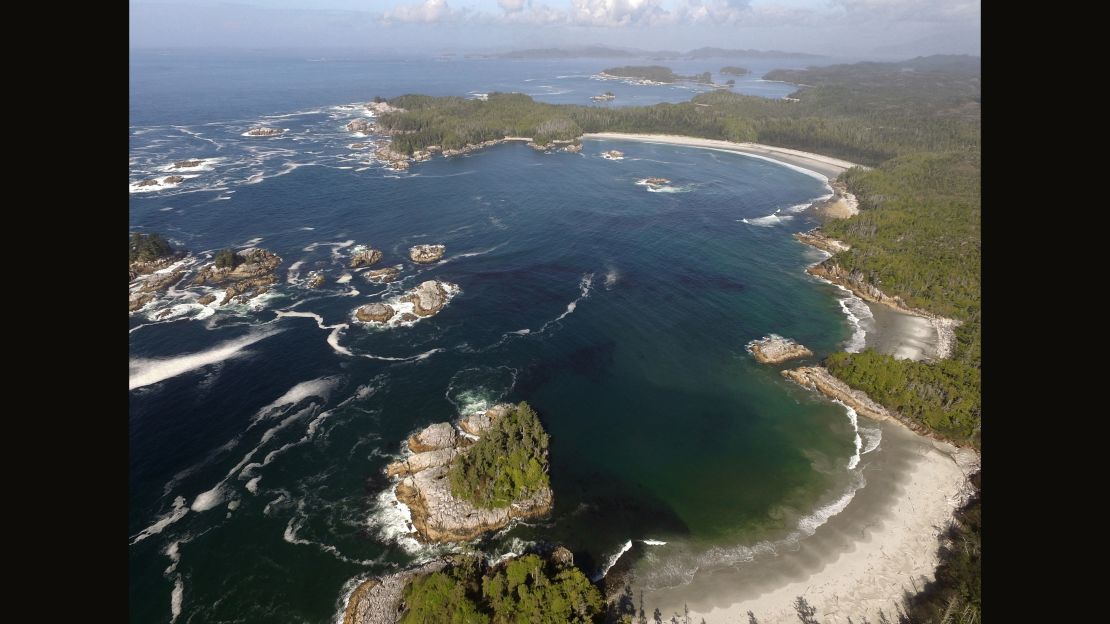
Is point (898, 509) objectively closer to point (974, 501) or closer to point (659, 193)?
point (974, 501)

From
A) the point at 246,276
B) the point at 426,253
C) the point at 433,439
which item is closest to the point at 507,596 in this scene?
the point at 433,439

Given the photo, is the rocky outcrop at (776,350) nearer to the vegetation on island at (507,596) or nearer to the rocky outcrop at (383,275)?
the vegetation on island at (507,596)

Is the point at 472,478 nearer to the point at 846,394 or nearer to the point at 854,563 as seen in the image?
the point at 854,563

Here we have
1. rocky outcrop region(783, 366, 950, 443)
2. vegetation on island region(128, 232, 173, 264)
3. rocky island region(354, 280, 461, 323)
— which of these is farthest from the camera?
vegetation on island region(128, 232, 173, 264)

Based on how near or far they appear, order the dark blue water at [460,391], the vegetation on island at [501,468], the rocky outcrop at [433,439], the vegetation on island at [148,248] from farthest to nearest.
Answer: the vegetation on island at [148,248], the rocky outcrop at [433,439], the vegetation on island at [501,468], the dark blue water at [460,391]

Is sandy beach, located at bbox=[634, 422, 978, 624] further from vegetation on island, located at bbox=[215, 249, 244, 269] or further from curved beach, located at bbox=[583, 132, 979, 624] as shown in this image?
vegetation on island, located at bbox=[215, 249, 244, 269]

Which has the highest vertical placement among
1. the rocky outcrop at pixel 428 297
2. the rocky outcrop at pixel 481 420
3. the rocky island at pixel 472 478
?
the rocky outcrop at pixel 428 297

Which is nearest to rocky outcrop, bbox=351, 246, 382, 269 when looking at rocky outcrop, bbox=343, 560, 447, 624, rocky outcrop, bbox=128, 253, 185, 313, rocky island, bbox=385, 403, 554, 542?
rocky outcrop, bbox=128, 253, 185, 313

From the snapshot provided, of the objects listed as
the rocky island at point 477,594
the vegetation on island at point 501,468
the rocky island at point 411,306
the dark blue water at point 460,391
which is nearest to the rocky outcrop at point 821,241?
the dark blue water at point 460,391
